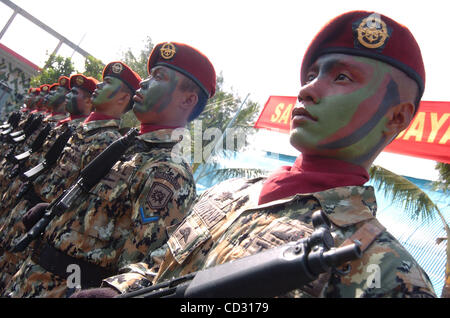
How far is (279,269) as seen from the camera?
95 cm

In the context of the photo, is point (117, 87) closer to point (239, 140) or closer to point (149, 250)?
point (149, 250)

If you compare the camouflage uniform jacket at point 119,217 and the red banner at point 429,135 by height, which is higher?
the red banner at point 429,135

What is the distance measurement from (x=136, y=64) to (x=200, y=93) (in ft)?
49.4

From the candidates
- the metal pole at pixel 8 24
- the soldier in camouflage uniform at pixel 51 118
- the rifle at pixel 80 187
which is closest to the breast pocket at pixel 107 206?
the rifle at pixel 80 187

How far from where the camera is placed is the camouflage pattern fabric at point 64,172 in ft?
11.4

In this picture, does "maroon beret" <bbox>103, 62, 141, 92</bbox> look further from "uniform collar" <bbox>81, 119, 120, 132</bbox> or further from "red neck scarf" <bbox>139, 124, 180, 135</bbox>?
"red neck scarf" <bbox>139, 124, 180, 135</bbox>

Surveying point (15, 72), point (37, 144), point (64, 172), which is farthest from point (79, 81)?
point (15, 72)

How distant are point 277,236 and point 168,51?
2266 millimetres

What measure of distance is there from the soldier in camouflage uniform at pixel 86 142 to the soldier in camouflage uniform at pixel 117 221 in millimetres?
995

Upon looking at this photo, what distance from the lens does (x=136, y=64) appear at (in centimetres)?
1697

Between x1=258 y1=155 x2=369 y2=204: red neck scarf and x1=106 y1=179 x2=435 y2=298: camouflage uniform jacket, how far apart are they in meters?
0.05

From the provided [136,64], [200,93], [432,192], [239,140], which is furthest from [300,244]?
[136,64]

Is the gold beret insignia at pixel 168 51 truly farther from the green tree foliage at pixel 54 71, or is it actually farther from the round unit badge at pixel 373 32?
the green tree foliage at pixel 54 71

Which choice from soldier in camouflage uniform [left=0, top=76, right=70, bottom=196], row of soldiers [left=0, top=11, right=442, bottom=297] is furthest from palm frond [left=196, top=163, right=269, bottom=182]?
row of soldiers [left=0, top=11, right=442, bottom=297]
